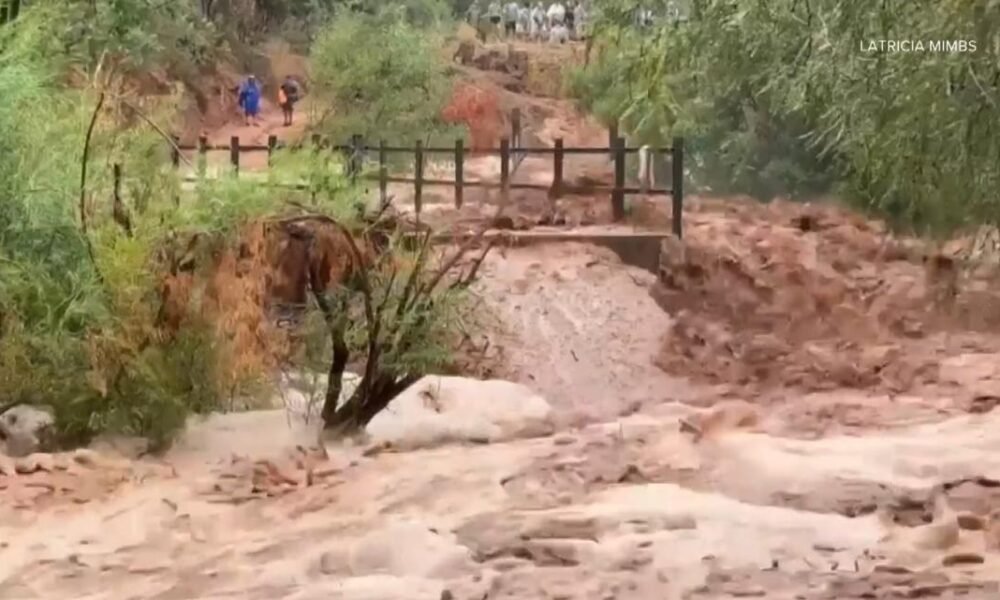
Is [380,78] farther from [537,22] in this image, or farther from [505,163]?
[537,22]

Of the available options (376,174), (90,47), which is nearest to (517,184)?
(376,174)

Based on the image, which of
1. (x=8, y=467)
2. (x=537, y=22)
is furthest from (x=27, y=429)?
(x=537, y=22)

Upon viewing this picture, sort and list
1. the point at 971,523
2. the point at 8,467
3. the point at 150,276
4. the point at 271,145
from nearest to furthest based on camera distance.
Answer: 1. the point at 971,523
2. the point at 8,467
3. the point at 150,276
4. the point at 271,145

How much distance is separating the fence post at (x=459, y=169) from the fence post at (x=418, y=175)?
200 mm

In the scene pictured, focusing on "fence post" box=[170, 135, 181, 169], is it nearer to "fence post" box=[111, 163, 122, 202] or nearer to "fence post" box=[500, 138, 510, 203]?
"fence post" box=[111, 163, 122, 202]

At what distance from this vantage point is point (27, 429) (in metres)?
5.75

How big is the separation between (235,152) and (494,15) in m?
1.69

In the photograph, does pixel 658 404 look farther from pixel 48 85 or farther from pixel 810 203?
pixel 48 85

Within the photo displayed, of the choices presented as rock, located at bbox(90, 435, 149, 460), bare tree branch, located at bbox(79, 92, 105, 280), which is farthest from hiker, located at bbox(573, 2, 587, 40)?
rock, located at bbox(90, 435, 149, 460)

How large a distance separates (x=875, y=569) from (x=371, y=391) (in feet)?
9.13

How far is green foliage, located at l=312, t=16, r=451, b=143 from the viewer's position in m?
7.98

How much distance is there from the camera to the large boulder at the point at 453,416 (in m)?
6.21

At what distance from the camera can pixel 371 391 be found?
6086 mm

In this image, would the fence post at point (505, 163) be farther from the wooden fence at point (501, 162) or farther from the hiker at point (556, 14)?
the hiker at point (556, 14)
